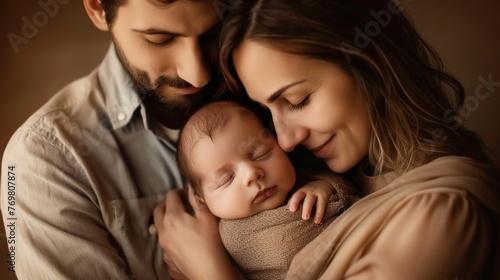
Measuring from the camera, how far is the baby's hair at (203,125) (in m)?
1.05

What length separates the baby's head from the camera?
1009 millimetres

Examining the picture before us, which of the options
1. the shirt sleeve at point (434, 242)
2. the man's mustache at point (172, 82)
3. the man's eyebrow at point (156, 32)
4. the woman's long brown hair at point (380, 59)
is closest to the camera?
the shirt sleeve at point (434, 242)

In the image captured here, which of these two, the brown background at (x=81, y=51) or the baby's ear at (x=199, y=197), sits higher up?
the brown background at (x=81, y=51)

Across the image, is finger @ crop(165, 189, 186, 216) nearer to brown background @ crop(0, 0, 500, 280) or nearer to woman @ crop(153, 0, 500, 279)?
woman @ crop(153, 0, 500, 279)

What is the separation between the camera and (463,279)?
2.73 feet

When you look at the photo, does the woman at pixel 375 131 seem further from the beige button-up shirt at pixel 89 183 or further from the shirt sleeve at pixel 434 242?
the beige button-up shirt at pixel 89 183

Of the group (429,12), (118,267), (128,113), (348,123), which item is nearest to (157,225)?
(118,267)

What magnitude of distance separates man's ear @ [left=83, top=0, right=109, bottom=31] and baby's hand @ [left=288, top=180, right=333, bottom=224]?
57 centimetres

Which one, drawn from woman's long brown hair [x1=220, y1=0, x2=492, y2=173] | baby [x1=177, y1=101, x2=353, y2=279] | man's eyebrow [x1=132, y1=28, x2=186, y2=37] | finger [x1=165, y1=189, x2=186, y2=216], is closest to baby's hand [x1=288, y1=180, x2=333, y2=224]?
baby [x1=177, y1=101, x2=353, y2=279]

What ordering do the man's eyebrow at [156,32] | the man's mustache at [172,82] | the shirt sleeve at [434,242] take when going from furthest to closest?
the man's mustache at [172,82] < the man's eyebrow at [156,32] < the shirt sleeve at [434,242]

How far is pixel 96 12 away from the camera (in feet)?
3.78

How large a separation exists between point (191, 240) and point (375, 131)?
45cm

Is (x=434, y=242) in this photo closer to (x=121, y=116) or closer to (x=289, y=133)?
(x=289, y=133)

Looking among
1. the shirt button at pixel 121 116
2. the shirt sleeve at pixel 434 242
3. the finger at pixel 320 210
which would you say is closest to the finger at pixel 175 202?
the shirt button at pixel 121 116
